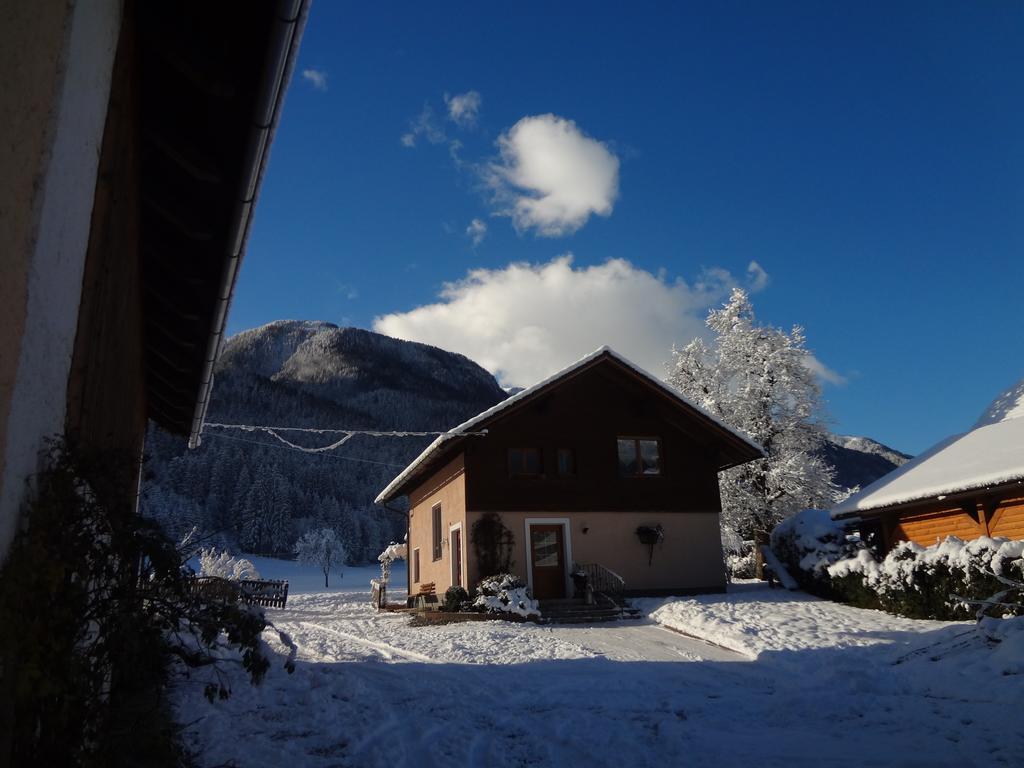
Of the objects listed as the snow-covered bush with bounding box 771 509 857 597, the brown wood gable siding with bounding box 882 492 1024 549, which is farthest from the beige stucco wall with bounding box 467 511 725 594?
the brown wood gable siding with bounding box 882 492 1024 549

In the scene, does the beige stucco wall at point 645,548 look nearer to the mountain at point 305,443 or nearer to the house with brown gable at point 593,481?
the house with brown gable at point 593,481

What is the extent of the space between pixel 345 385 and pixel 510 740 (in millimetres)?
98085

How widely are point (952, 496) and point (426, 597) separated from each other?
44.4ft

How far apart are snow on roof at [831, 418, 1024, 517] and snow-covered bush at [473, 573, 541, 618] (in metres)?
8.24

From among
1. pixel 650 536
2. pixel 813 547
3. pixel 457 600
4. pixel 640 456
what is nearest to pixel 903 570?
pixel 813 547

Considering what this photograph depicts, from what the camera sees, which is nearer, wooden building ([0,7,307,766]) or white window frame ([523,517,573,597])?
wooden building ([0,7,307,766])

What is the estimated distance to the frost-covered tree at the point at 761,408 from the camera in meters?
28.6

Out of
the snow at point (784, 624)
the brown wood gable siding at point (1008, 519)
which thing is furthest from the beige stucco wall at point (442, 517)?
the brown wood gable siding at point (1008, 519)

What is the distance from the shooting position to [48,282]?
9.05 feet

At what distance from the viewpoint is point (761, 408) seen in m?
30.2

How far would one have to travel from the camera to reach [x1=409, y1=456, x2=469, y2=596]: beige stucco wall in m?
19.4

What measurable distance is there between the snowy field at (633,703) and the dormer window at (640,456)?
756 centimetres

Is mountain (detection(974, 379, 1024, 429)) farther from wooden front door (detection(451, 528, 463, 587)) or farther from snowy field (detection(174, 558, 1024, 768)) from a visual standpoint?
wooden front door (detection(451, 528, 463, 587))

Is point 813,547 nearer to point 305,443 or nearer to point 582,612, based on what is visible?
point 582,612
